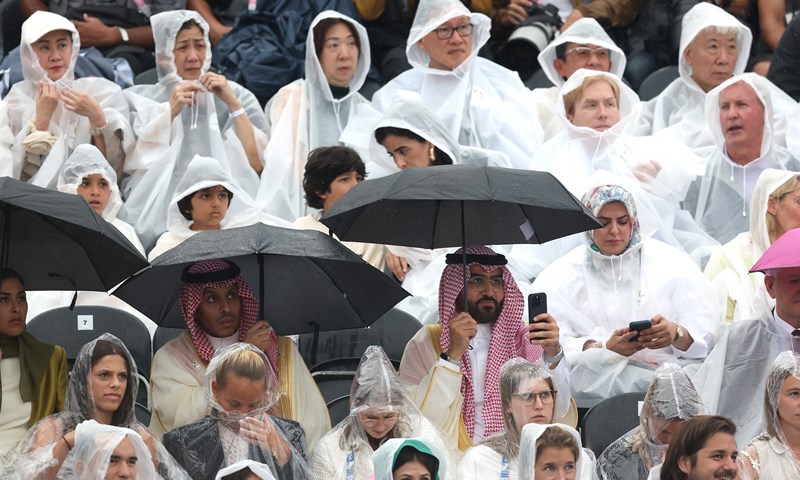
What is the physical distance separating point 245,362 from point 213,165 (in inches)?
99.3

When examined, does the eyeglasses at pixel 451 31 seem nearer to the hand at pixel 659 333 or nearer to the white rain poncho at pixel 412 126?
the white rain poncho at pixel 412 126

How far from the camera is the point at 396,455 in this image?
6.12m

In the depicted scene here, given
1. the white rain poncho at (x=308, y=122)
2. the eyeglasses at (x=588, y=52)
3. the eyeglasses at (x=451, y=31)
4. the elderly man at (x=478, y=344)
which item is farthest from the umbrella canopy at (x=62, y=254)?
the eyeglasses at (x=588, y=52)

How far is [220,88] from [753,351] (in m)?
3.84

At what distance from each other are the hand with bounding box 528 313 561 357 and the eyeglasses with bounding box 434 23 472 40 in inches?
146

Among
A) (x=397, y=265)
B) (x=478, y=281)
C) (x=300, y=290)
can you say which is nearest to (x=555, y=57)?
(x=397, y=265)

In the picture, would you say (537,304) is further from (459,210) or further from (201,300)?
(201,300)

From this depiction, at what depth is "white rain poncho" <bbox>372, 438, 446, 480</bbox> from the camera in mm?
6090

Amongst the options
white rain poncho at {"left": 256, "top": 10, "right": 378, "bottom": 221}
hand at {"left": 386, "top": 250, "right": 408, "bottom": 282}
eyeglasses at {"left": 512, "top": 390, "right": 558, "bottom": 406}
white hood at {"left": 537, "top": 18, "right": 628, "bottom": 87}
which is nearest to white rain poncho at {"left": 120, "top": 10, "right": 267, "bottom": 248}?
white rain poncho at {"left": 256, "top": 10, "right": 378, "bottom": 221}

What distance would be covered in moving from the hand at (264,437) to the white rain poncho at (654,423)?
125 centimetres

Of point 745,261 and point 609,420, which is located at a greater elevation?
point 745,261

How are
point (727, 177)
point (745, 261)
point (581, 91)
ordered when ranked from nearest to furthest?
point (745, 261), point (727, 177), point (581, 91)

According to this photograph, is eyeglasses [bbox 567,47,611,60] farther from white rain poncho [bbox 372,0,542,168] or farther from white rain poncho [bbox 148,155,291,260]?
white rain poncho [bbox 148,155,291,260]

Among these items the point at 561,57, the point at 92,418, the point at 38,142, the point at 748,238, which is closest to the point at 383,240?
the point at 92,418
